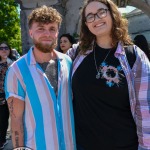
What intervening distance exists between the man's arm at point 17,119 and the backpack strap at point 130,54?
2.66 feet

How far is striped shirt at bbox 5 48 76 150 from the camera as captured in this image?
2.32 metres

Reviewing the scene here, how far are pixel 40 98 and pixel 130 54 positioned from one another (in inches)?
28.0

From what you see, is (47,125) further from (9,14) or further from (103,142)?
(9,14)

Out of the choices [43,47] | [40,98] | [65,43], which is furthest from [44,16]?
[65,43]

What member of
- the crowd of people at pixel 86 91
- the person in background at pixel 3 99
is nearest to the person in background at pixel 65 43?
the person in background at pixel 3 99

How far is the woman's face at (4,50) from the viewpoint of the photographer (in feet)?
18.1

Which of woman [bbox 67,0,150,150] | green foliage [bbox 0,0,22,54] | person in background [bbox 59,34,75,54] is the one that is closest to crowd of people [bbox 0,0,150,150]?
woman [bbox 67,0,150,150]

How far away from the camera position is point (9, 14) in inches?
1114

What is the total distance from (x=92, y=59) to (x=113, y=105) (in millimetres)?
371

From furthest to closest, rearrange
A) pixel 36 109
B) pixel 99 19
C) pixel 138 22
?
pixel 138 22
pixel 99 19
pixel 36 109

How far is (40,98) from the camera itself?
7.69ft

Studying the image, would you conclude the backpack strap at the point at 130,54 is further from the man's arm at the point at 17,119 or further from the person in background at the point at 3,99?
the person in background at the point at 3,99

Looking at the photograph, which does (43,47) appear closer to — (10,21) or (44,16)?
(44,16)

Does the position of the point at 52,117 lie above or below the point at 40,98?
below
